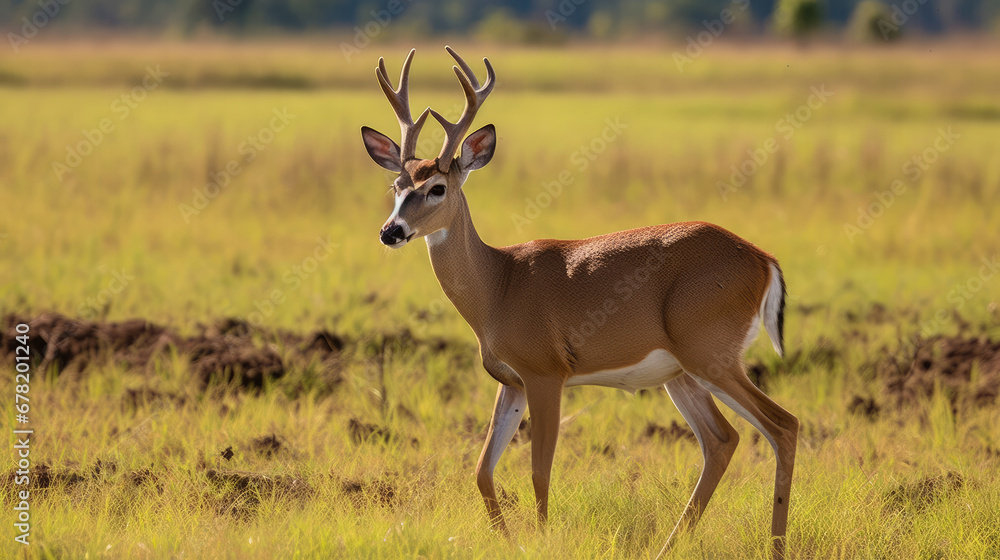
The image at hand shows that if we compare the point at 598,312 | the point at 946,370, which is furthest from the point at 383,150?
the point at 946,370

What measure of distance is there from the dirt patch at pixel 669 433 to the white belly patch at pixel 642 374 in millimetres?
1546

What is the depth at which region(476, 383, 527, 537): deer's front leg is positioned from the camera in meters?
5.36

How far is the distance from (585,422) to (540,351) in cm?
205

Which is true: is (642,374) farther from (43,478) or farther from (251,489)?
(43,478)

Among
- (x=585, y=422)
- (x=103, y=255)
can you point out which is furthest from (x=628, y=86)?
(x=585, y=422)

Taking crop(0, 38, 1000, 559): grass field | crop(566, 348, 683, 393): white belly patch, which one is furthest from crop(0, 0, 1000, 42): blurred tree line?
crop(566, 348, 683, 393): white belly patch

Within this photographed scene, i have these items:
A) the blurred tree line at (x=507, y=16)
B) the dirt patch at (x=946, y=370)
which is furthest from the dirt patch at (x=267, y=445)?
the blurred tree line at (x=507, y=16)

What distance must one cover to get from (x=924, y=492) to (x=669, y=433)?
170 cm

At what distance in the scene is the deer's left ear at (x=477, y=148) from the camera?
557 cm

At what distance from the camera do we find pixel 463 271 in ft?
18.2

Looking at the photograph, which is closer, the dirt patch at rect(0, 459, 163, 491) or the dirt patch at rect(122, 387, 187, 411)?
the dirt patch at rect(0, 459, 163, 491)

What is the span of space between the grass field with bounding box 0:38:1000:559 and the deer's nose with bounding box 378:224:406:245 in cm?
125

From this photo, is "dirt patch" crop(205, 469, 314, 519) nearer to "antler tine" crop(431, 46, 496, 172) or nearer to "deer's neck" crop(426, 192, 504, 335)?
"deer's neck" crop(426, 192, 504, 335)

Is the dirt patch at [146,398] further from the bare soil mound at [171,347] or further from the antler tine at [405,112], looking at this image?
the antler tine at [405,112]
